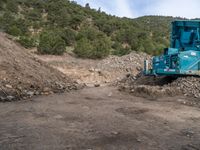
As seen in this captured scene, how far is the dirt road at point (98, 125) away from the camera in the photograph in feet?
21.6

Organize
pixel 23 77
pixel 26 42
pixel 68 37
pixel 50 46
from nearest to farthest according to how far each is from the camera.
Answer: pixel 23 77, pixel 50 46, pixel 26 42, pixel 68 37

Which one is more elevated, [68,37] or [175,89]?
[68,37]

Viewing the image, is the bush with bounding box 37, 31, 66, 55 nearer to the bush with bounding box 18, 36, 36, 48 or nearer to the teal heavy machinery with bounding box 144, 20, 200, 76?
the bush with bounding box 18, 36, 36, 48

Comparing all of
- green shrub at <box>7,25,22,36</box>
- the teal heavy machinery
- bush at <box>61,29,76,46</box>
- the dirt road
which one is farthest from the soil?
bush at <box>61,29,76,46</box>

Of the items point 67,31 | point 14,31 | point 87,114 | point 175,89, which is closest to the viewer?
point 87,114

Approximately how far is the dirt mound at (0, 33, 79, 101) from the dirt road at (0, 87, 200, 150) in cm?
101

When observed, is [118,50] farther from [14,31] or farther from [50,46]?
[50,46]

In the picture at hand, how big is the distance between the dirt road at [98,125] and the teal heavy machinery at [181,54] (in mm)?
2532

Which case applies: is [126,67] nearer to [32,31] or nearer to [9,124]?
[32,31]

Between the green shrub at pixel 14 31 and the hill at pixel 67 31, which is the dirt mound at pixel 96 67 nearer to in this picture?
the hill at pixel 67 31

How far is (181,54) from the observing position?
14.5 meters

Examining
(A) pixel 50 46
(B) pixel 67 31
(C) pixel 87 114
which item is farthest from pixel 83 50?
(C) pixel 87 114

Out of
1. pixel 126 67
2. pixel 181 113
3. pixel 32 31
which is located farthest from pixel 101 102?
pixel 32 31

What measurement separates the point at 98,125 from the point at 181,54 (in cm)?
731
